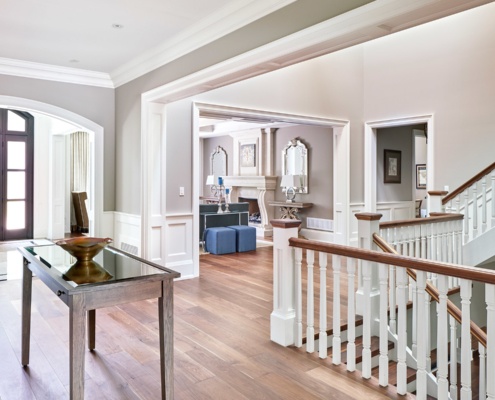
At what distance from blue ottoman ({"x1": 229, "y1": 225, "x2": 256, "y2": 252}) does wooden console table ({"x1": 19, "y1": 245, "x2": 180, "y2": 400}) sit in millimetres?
4816

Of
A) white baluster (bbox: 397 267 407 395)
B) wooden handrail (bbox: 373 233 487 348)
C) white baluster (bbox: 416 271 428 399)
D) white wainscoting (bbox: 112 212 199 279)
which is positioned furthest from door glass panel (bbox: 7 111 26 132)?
white baluster (bbox: 416 271 428 399)

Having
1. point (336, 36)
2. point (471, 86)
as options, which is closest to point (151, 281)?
point (336, 36)

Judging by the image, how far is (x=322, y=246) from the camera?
3.20 m

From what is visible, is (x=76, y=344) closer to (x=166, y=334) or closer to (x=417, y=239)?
(x=166, y=334)

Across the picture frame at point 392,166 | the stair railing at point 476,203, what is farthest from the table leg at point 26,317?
the picture frame at point 392,166

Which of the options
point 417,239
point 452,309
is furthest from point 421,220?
point 452,309

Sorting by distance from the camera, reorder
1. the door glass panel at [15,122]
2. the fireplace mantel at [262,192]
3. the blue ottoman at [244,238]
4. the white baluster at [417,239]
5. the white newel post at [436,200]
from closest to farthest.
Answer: the white baluster at [417,239] < the white newel post at [436,200] < the blue ottoman at [244,238] < the door glass panel at [15,122] < the fireplace mantel at [262,192]

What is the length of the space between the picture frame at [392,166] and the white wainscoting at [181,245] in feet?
16.2

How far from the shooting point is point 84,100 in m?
5.92

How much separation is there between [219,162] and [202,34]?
8225mm

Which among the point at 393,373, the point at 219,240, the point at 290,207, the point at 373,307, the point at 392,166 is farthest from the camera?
the point at 290,207

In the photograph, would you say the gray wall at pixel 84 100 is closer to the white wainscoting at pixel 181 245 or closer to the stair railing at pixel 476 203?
the white wainscoting at pixel 181 245

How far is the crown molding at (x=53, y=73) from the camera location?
532 centimetres

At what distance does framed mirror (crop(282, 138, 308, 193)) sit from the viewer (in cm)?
959
